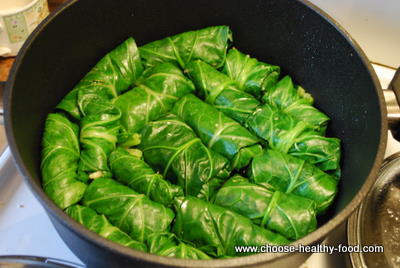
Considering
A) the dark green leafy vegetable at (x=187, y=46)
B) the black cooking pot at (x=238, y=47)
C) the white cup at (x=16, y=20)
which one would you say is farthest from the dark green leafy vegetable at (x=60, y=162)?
the white cup at (x=16, y=20)

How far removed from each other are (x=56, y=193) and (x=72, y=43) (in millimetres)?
598

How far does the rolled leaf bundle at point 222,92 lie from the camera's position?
1.77m

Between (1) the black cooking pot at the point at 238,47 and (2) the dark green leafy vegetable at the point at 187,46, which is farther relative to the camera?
(2) the dark green leafy vegetable at the point at 187,46

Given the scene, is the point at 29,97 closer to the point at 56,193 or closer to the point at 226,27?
the point at 56,193

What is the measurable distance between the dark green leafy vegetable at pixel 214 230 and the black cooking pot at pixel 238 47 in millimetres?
222

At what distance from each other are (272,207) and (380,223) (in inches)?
17.0

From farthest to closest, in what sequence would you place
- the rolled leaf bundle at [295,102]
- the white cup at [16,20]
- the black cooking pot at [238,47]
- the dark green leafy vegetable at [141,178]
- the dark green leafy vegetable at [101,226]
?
the white cup at [16,20] < the rolled leaf bundle at [295,102] < the dark green leafy vegetable at [141,178] < the dark green leafy vegetable at [101,226] < the black cooking pot at [238,47]

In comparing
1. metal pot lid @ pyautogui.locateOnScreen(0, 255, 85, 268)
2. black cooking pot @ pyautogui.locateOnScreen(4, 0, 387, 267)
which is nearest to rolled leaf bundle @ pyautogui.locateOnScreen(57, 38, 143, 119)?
black cooking pot @ pyautogui.locateOnScreen(4, 0, 387, 267)

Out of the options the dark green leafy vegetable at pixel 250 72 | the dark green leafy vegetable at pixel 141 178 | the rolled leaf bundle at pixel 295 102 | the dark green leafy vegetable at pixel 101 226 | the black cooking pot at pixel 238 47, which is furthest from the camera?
the dark green leafy vegetable at pixel 250 72

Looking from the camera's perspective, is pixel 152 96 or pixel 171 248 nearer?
pixel 171 248

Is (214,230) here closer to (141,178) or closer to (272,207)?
(272,207)

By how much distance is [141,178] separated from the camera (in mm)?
1533

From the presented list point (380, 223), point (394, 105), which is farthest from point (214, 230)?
point (394, 105)

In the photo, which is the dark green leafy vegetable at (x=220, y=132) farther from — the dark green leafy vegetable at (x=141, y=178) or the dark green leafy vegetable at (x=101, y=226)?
the dark green leafy vegetable at (x=101, y=226)
